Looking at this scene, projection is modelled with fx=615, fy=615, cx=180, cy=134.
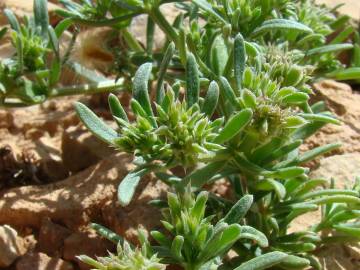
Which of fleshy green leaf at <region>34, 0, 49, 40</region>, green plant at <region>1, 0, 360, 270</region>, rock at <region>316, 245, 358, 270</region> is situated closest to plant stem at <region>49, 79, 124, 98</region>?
green plant at <region>1, 0, 360, 270</region>

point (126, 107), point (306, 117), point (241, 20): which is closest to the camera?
point (306, 117)

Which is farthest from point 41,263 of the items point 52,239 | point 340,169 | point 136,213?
point 340,169

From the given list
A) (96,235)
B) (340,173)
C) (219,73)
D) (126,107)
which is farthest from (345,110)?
(96,235)

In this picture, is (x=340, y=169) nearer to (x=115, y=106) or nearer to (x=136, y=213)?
(x=136, y=213)

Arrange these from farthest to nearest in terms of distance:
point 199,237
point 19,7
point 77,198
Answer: point 19,7
point 77,198
point 199,237

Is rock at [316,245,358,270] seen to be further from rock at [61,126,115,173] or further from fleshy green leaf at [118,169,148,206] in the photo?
rock at [61,126,115,173]

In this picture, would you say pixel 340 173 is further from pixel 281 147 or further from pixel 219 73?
pixel 219 73
